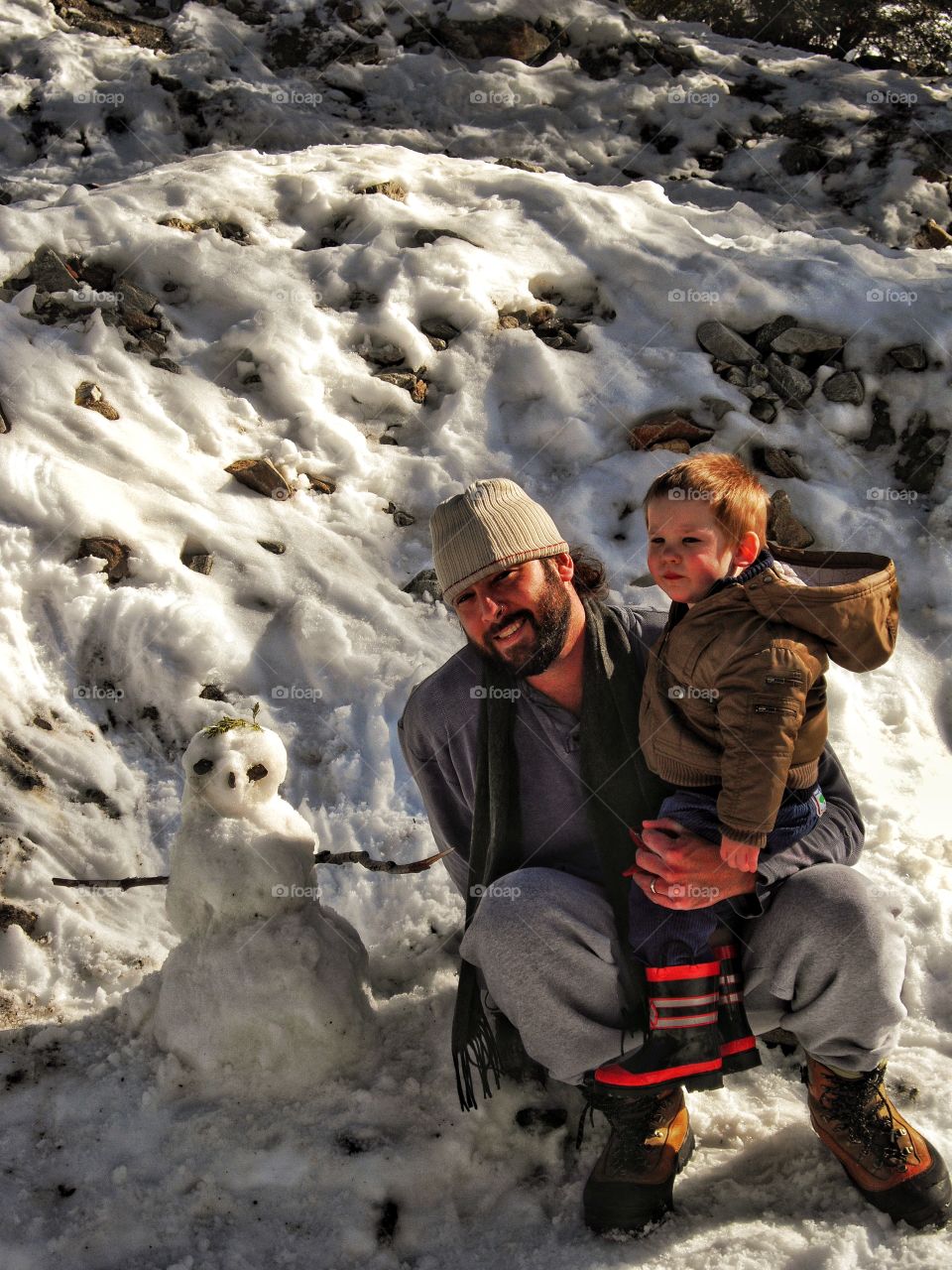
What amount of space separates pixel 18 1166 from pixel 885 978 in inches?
73.9

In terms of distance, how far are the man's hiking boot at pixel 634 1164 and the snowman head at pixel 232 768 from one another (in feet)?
3.30

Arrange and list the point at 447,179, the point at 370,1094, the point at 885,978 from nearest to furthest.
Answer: the point at 885,978, the point at 370,1094, the point at 447,179

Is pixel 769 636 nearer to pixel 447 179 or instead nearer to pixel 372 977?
pixel 372 977

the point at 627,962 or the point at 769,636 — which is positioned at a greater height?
the point at 769,636

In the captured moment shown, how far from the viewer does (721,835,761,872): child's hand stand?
7.01 feet

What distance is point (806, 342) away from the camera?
4.80 metres

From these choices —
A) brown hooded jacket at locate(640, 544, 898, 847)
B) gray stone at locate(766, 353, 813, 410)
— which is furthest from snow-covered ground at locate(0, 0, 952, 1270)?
brown hooded jacket at locate(640, 544, 898, 847)

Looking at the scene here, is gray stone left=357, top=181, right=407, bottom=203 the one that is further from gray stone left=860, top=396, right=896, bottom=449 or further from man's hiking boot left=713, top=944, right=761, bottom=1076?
man's hiking boot left=713, top=944, right=761, bottom=1076

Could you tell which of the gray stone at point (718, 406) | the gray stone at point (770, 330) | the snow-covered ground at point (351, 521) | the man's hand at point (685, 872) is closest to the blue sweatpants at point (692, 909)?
the man's hand at point (685, 872)

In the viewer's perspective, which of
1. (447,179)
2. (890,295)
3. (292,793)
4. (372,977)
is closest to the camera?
(372,977)

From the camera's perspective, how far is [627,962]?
225 centimetres

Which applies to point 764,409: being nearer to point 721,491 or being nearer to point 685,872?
point 721,491

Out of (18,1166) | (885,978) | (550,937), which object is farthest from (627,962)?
(18,1166)

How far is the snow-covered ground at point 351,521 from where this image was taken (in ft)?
7.54
